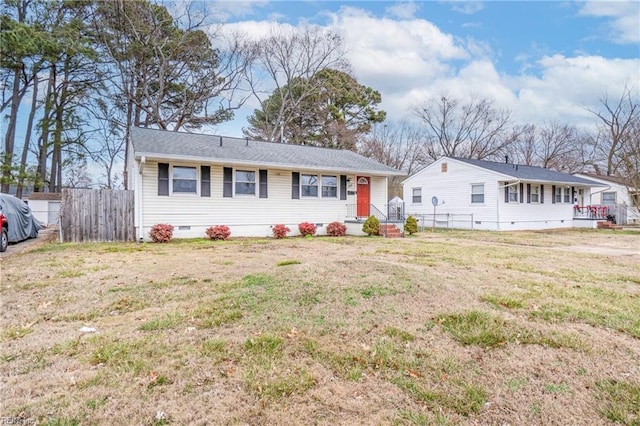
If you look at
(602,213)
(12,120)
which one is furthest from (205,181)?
(602,213)

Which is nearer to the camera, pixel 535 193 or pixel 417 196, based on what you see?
pixel 535 193

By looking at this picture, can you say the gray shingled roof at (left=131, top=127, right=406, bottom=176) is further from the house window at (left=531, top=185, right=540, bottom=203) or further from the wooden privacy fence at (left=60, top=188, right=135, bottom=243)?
the house window at (left=531, top=185, right=540, bottom=203)

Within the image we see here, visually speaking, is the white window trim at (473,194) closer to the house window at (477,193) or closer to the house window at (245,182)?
the house window at (477,193)

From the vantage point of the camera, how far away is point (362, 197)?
15.9 m

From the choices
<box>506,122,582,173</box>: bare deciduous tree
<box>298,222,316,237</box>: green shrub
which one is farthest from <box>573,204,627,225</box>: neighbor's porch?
<box>298,222,316,237</box>: green shrub

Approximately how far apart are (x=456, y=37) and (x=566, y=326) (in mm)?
17207

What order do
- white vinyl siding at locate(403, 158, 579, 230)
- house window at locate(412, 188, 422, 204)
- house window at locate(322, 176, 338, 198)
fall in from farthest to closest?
house window at locate(412, 188, 422, 204), white vinyl siding at locate(403, 158, 579, 230), house window at locate(322, 176, 338, 198)

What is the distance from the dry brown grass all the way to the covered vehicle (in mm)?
6412

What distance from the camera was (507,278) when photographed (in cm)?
602

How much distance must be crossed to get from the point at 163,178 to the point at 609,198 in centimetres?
3119

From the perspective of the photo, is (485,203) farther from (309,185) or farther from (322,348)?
(322,348)

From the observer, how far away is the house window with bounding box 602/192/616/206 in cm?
2675

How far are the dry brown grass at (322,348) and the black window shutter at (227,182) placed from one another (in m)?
7.15

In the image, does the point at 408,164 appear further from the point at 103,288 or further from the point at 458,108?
the point at 103,288
